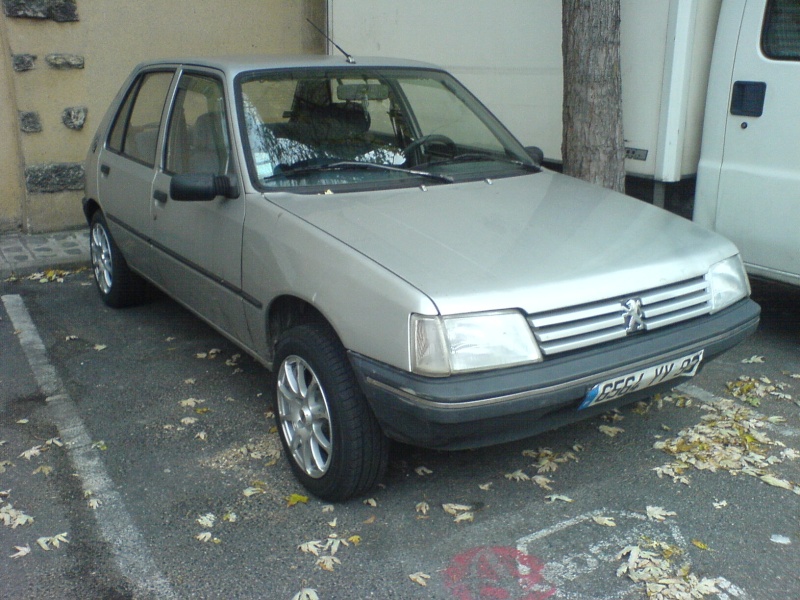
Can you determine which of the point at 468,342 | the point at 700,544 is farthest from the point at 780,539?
the point at 468,342

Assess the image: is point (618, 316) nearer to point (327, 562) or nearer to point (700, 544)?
point (700, 544)

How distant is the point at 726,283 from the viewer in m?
3.49

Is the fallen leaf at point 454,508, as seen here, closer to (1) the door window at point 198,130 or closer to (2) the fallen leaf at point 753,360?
(1) the door window at point 198,130

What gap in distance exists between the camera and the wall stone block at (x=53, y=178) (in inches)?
292

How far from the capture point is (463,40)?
249 inches

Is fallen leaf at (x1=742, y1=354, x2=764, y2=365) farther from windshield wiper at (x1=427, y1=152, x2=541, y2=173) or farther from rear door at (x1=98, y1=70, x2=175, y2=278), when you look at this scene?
rear door at (x1=98, y1=70, x2=175, y2=278)

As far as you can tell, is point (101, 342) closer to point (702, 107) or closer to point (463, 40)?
point (463, 40)

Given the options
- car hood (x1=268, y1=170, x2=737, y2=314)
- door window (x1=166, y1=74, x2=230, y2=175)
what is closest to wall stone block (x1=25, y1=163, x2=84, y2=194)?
door window (x1=166, y1=74, x2=230, y2=175)

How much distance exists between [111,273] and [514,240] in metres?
3.33

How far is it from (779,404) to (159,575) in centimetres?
310

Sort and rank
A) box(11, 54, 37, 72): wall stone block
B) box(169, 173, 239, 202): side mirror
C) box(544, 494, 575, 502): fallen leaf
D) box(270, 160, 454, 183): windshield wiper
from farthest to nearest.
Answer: box(11, 54, 37, 72): wall stone block
box(270, 160, 454, 183): windshield wiper
box(169, 173, 239, 202): side mirror
box(544, 494, 575, 502): fallen leaf

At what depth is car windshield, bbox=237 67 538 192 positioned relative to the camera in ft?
12.6

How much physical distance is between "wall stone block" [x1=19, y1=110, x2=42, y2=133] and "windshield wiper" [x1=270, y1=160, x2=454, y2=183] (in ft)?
14.8

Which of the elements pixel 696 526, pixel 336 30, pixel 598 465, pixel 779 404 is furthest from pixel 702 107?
pixel 336 30
